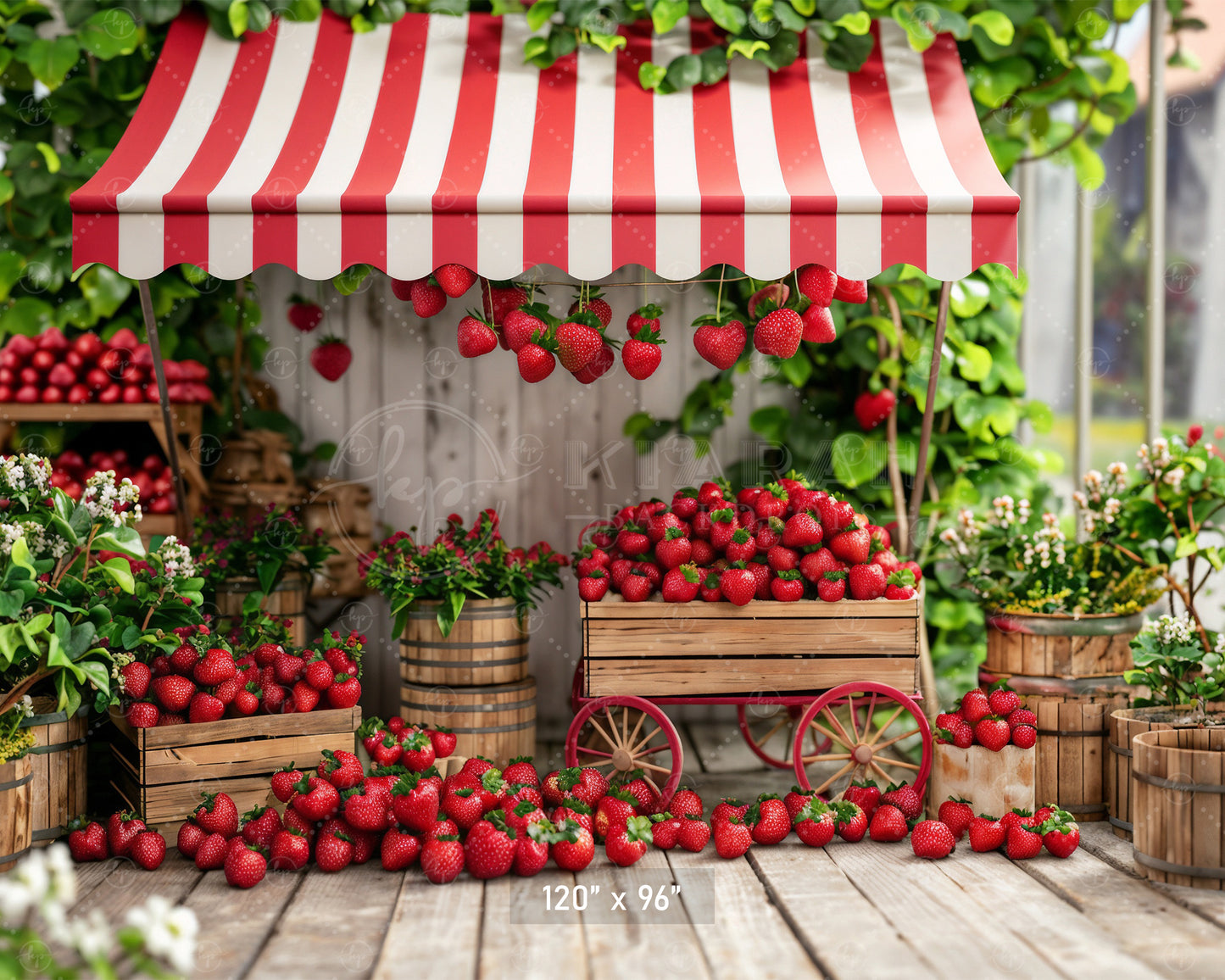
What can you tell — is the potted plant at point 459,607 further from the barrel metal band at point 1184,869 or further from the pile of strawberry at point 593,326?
the barrel metal band at point 1184,869

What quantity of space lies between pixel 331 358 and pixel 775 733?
240 cm

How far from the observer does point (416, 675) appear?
3.52 metres

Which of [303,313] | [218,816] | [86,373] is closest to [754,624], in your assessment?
[218,816]

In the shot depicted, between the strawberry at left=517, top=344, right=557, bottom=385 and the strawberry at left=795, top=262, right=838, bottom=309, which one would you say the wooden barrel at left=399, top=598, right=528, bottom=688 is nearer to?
the strawberry at left=517, top=344, right=557, bottom=385

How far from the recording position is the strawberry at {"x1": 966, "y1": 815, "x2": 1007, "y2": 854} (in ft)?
9.44

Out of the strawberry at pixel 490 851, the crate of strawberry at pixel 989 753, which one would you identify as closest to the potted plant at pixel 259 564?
the strawberry at pixel 490 851

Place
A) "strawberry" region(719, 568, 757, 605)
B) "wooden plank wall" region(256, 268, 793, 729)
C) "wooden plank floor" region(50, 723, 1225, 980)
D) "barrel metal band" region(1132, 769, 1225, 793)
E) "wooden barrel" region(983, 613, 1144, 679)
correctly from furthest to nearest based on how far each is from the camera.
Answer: "wooden plank wall" region(256, 268, 793, 729), "wooden barrel" region(983, 613, 1144, 679), "strawberry" region(719, 568, 757, 605), "barrel metal band" region(1132, 769, 1225, 793), "wooden plank floor" region(50, 723, 1225, 980)

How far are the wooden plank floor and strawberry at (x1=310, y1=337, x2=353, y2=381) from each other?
1.96 metres

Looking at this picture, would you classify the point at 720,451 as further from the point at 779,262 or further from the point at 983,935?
the point at 983,935

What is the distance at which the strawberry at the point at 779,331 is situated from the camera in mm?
3098

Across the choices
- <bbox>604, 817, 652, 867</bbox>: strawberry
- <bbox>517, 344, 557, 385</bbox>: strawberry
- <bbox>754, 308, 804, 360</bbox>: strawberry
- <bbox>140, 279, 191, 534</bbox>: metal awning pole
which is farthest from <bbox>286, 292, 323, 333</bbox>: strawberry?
Result: <bbox>604, 817, 652, 867</bbox>: strawberry

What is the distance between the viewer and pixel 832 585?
3.12 m

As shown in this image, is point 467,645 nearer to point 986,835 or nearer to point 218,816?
point 218,816

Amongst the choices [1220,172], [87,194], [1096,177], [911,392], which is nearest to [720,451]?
[911,392]
